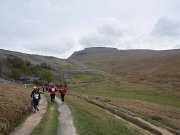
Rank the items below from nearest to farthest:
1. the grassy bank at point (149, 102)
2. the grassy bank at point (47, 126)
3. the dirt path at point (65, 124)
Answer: the grassy bank at point (47, 126), the dirt path at point (65, 124), the grassy bank at point (149, 102)

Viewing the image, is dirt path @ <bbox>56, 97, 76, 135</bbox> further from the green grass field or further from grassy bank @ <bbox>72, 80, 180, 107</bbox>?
grassy bank @ <bbox>72, 80, 180, 107</bbox>

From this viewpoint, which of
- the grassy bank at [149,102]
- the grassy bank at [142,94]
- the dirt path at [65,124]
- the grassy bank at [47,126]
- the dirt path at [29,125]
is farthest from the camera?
the grassy bank at [142,94]

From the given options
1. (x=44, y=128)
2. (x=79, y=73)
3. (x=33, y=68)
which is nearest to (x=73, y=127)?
(x=44, y=128)

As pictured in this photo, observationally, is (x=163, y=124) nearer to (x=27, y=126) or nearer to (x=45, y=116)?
(x=45, y=116)

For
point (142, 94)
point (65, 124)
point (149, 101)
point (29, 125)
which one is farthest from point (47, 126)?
point (142, 94)

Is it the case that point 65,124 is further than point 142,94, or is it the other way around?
point 142,94

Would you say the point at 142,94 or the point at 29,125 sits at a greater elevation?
the point at 142,94

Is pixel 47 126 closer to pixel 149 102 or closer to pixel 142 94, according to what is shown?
pixel 149 102

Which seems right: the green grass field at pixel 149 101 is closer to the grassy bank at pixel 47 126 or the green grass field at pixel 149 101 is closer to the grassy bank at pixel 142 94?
the grassy bank at pixel 142 94

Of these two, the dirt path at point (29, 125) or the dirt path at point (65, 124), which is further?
the dirt path at point (65, 124)

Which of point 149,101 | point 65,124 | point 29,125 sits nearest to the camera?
point 29,125

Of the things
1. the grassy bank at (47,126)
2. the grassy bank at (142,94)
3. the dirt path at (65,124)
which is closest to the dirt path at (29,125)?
the grassy bank at (47,126)

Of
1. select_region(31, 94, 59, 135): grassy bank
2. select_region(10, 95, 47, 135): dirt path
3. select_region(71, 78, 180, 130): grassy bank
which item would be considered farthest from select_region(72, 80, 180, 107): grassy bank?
select_region(31, 94, 59, 135): grassy bank

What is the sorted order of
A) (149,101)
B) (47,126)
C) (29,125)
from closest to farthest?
(47,126), (29,125), (149,101)
